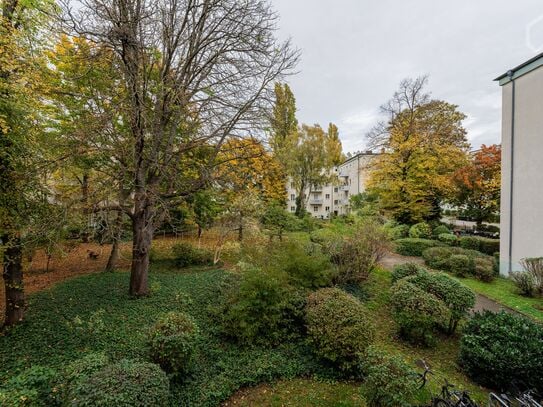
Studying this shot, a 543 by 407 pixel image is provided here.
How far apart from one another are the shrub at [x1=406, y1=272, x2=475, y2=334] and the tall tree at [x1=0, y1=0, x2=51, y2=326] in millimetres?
10219

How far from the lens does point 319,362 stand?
4.99 m

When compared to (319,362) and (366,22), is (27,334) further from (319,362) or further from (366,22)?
(366,22)

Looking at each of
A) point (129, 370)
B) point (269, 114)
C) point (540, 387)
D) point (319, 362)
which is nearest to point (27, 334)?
point (129, 370)

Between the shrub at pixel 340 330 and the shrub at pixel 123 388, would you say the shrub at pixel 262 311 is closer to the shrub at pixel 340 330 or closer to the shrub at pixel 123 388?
the shrub at pixel 340 330

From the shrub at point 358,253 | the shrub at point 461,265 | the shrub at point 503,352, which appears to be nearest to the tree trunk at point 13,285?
the shrub at point 358,253

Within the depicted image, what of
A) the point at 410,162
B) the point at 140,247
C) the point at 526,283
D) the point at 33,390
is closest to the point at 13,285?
the point at 140,247

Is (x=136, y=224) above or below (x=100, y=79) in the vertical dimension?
below

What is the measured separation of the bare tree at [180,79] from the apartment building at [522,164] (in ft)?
34.2

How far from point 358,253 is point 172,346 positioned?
6433mm

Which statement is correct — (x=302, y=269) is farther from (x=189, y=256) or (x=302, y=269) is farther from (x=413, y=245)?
(x=413, y=245)

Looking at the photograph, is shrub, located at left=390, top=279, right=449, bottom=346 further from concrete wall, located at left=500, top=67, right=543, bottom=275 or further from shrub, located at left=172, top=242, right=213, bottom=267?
shrub, located at left=172, top=242, right=213, bottom=267

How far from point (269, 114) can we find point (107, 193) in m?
5.21

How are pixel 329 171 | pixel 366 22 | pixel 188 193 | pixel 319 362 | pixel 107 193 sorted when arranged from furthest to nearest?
pixel 329 171, pixel 366 22, pixel 188 193, pixel 107 193, pixel 319 362

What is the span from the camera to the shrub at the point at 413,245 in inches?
580
